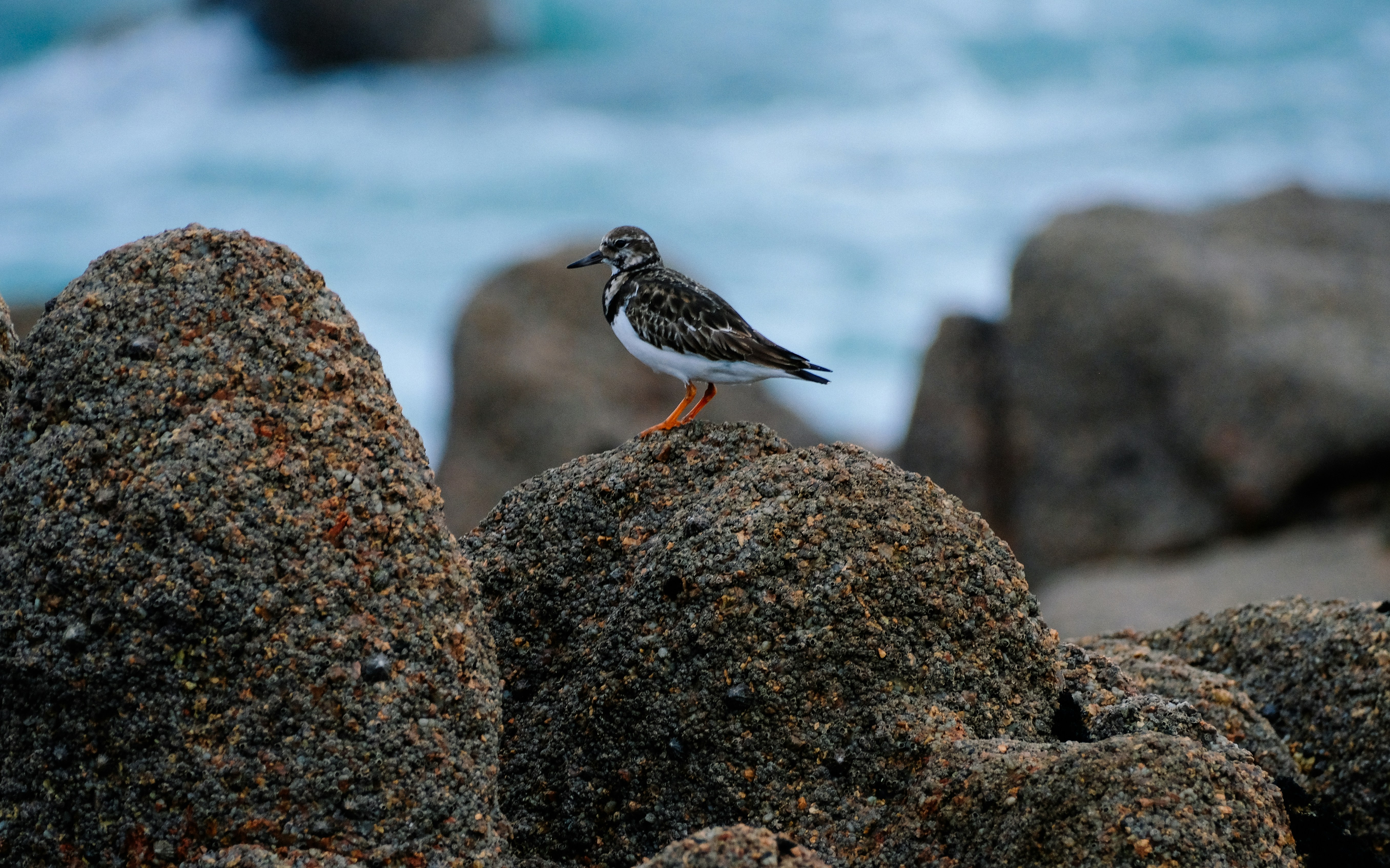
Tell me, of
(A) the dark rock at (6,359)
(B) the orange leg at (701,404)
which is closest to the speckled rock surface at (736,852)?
(B) the orange leg at (701,404)

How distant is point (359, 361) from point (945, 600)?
8.08ft

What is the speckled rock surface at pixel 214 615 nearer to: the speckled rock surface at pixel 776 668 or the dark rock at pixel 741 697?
the speckled rock surface at pixel 776 668

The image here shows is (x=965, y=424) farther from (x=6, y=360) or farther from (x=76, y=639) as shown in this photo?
(x=76, y=639)

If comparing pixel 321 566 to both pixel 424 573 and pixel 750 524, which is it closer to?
pixel 424 573

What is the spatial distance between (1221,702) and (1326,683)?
0.56 metres

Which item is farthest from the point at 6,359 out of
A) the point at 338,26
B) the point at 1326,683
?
the point at 338,26

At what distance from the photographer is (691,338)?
268 inches

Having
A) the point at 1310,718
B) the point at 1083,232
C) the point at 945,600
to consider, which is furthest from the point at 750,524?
the point at 1083,232

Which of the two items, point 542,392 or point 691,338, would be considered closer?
point 691,338

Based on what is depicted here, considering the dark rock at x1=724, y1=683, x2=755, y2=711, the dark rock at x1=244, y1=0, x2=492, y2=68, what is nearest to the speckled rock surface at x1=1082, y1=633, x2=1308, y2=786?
the dark rock at x1=724, y1=683, x2=755, y2=711

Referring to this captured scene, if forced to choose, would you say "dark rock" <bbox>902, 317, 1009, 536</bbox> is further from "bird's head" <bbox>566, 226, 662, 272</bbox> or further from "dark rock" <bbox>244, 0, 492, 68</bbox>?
"dark rock" <bbox>244, 0, 492, 68</bbox>

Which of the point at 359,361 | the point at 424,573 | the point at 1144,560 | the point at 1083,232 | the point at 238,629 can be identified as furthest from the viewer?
the point at 1083,232

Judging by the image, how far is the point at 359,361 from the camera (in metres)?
5.11

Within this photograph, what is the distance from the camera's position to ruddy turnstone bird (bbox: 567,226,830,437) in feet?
22.0
